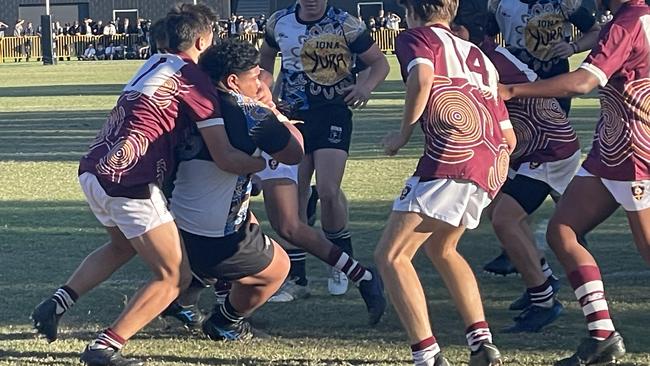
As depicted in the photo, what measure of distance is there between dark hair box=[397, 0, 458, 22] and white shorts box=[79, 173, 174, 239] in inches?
57.2

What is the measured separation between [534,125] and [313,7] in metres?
1.84

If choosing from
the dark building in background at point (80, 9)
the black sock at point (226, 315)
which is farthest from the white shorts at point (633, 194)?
the dark building in background at point (80, 9)

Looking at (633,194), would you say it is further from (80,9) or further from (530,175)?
(80,9)

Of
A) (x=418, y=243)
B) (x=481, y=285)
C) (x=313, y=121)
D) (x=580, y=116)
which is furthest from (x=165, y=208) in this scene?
(x=580, y=116)

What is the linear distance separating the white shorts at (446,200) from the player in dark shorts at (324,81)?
2.27 m

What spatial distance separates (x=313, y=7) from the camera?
299 inches

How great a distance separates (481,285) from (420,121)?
8.03ft

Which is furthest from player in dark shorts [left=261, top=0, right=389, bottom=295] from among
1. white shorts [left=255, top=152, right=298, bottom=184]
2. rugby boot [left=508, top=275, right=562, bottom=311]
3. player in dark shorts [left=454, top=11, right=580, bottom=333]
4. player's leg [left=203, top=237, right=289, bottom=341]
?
player's leg [left=203, top=237, right=289, bottom=341]

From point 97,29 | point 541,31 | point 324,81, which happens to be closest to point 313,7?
point 324,81

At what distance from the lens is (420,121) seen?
5270 mm

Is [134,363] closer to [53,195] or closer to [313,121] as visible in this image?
[313,121]

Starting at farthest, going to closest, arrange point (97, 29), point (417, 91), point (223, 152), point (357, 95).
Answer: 1. point (97, 29)
2. point (357, 95)
3. point (223, 152)
4. point (417, 91)

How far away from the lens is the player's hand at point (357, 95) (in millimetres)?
7352

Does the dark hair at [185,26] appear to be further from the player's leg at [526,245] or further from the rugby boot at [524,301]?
the rugby boot at [524,301]
